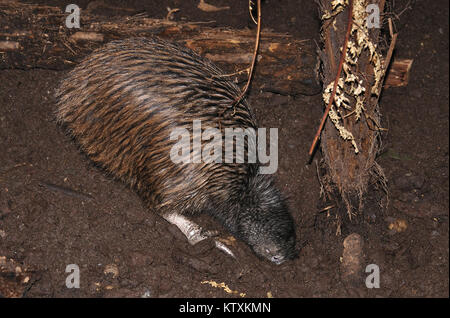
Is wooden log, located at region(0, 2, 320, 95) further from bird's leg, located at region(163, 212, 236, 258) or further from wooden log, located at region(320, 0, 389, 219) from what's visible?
bird's leg, located at region(163, 212, 236, 258)

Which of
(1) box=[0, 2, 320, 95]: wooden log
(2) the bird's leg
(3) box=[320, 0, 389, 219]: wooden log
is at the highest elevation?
(1) box=[0, 2, 320, 95]: wooden log

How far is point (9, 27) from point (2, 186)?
4.93 feet

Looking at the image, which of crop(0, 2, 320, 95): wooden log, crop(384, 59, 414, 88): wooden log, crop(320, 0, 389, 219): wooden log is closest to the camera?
crop(320, 0, 389, 219): wooden log

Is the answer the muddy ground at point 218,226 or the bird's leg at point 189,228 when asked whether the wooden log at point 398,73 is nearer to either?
the muddy ground at point 218,226

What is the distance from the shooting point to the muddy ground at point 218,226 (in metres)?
4.49

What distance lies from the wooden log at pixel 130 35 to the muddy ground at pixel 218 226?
12.9 inches

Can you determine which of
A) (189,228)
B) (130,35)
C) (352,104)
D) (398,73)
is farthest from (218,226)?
(398,73)

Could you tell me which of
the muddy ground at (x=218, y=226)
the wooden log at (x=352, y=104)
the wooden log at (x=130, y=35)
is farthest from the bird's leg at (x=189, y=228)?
the wooden log at (x=130, y=35)

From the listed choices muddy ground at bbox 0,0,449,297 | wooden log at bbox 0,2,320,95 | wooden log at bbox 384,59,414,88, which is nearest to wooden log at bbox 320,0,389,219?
muddy ground at bbox 0,0,449,297

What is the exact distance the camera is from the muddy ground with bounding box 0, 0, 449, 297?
4.49 metres

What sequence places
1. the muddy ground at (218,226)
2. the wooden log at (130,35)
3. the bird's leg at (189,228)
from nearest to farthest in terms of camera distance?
1. the muddy ground at (218,226)
2. the bird's leg at (189,228)
3. the wooden log at (130,35)

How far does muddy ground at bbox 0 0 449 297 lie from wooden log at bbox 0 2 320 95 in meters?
0.33

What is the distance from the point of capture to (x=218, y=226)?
5.21 meters

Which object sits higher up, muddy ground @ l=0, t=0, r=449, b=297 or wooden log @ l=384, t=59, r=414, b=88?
wooden log @ l=384, t=59, r=414, b=88
